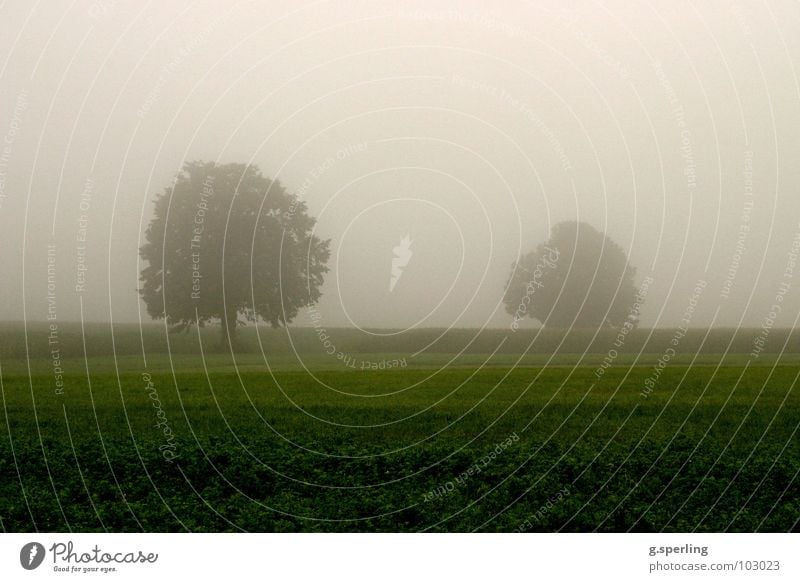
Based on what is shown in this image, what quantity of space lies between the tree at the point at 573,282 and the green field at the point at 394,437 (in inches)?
15.0

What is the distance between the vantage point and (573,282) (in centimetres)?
1006

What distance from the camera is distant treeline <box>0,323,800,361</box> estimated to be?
9.73m

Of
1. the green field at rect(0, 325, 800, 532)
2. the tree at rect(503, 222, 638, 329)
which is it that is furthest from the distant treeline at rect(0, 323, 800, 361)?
the tree at rect(503, 222, 638, 329)

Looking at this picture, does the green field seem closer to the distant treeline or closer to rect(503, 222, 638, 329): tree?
the distant treeline

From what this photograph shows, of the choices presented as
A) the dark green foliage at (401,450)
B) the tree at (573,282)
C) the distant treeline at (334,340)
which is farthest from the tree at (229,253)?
the tree at (573,282)

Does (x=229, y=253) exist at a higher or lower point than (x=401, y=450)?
higher

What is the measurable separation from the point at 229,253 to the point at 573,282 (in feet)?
14.2

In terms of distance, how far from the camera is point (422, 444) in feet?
31.2

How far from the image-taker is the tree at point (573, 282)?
987 cm

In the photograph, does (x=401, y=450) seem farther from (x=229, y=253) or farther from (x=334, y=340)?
(x=229, y=253)
